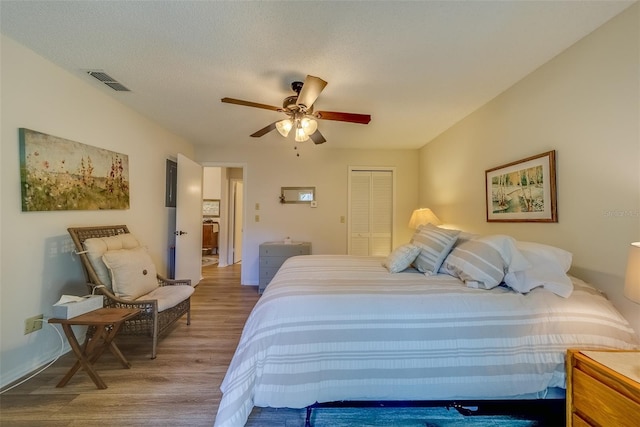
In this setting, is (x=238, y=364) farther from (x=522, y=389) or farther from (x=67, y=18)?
(x=67, y=18)

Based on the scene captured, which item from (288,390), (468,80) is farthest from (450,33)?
(288,390)

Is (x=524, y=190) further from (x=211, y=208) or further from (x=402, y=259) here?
(x=211, y=208)

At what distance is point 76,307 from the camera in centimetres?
170

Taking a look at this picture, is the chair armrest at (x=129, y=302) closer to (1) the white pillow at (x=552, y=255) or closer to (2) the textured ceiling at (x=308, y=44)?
(2) the textured ceiling at (x=308, y=44)

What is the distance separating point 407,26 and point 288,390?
2.14m

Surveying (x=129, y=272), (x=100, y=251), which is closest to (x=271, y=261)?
(x=129, y=272)

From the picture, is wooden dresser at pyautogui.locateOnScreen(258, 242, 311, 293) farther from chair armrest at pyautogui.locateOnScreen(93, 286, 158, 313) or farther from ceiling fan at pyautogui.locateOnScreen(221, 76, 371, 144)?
ceiling fan at pyautogui.locateOnScreen(221, 76, 371, 144)

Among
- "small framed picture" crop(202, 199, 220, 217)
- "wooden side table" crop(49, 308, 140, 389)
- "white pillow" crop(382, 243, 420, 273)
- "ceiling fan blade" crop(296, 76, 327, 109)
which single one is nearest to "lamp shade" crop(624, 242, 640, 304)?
"white pillow" crop(382, 243, 420, 273)

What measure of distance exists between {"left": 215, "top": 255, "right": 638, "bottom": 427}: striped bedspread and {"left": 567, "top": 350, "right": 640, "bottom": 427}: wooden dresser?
6.1 inches

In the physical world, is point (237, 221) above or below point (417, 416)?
above

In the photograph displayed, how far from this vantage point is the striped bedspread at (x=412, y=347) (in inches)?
49.2

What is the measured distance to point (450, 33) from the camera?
5.11 feet

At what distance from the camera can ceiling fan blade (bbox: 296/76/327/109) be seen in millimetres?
A: 1655

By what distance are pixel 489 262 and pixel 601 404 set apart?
741 millimetres
